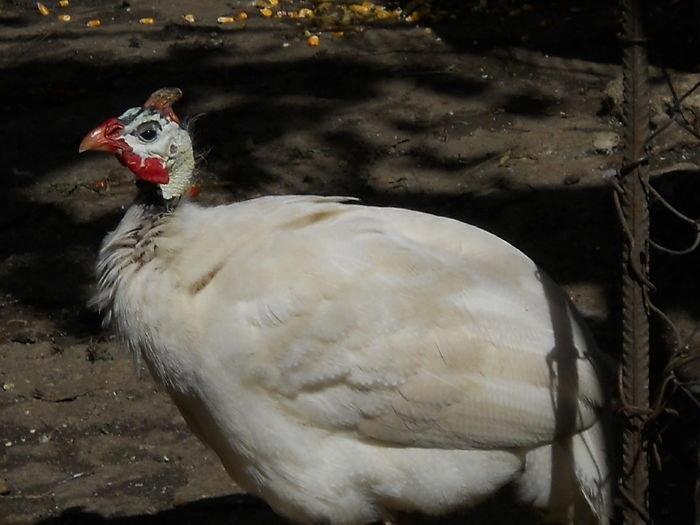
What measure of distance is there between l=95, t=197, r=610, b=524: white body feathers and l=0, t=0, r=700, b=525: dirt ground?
0.75 meters

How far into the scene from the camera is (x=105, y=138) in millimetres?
3432

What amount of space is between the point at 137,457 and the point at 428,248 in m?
1.56

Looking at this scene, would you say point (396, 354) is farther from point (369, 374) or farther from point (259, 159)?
point (259, 159)

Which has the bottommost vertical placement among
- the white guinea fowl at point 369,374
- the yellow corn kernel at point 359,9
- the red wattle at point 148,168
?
the white guinea fowl at point 369,374

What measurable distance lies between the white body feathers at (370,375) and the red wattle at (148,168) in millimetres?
306

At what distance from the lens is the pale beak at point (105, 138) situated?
342cm

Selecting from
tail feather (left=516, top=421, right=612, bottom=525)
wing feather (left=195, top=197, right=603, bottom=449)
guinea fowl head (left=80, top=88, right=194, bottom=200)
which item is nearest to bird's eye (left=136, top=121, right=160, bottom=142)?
guinea fowl head (left=80, top=88, right=194, bottom=200)

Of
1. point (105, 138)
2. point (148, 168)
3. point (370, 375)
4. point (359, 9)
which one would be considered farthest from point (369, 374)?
point (359, 9)

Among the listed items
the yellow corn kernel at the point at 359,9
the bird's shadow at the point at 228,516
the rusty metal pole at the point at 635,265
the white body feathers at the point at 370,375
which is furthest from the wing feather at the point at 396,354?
the yellow corn kernel at the point at 359,9

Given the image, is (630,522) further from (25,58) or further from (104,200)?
(25,58)

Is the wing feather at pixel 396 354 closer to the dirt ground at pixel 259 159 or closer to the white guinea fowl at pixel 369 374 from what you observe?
the white guinea fowl at pixel 369 374

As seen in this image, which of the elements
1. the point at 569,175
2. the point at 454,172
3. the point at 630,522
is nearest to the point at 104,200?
the point at 454,172

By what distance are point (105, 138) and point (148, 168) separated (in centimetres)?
16

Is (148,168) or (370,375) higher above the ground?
(148,168)
